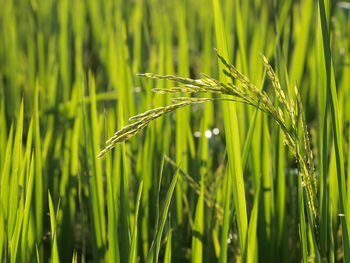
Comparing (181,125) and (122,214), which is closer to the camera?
(122,214)

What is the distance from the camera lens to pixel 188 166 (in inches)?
44.0

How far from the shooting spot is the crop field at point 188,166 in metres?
0.64

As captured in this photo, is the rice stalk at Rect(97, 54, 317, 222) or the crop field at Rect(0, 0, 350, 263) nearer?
the rice stalk at Rect(97, 54, 317, 222)

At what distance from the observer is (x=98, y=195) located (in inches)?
34.6

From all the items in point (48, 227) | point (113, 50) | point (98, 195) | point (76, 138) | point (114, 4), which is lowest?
point (48, 227)

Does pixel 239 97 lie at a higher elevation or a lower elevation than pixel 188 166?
higher

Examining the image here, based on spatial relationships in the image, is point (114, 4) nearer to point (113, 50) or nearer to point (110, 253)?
point (113, 50)

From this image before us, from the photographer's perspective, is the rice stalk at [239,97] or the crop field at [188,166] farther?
the crop field at [188,166]

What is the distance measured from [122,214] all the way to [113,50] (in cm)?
87

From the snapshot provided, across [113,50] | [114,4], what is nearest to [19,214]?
[113,50]

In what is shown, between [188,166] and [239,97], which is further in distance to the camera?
[188,166]

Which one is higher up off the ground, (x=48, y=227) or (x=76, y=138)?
(x=76, y=138)

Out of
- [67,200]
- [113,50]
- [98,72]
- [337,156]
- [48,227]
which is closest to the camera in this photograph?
[337,156]

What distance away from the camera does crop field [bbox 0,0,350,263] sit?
64cm
